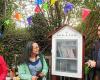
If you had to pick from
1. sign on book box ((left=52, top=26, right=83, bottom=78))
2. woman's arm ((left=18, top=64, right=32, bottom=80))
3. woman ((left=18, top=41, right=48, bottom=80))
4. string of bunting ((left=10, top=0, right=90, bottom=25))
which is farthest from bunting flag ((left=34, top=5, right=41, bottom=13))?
woman's arm ((left=18, top=64, right=32, bottom=80))

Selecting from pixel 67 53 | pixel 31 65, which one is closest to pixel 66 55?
pixel 67 53

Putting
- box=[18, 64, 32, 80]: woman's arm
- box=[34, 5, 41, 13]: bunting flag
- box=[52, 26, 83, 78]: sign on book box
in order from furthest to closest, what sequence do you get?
box=[34, 5, 41, 13]: bunting flag, box=[52, 26, 83, 78]: sign on book box, box=[18, 64, 32, 80]: woman's arm

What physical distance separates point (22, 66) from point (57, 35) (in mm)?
1101

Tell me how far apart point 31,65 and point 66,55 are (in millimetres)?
864

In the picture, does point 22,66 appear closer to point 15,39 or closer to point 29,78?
point 29,78

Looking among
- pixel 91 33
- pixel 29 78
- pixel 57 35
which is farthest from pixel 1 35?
pixel 29 78

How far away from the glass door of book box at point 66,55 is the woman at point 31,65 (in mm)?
612

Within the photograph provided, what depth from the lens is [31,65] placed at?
5.93 m

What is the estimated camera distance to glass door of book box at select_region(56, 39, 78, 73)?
633 centimetres

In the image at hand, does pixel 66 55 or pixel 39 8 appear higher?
pixel 39 8

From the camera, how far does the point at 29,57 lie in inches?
234

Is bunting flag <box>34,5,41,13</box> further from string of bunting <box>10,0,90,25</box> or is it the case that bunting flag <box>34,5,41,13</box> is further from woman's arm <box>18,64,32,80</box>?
woman's arm <box>18,64,32,80</box>

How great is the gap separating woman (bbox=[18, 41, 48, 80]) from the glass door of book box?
0.61 meters

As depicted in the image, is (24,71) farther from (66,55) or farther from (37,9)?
(37,9)
